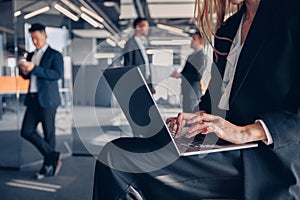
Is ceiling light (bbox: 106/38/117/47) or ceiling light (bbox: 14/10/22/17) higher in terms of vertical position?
ceiling light (bbox: 14/10/22/17)

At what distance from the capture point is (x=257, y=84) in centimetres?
78

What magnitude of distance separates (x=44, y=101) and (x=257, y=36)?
253cm

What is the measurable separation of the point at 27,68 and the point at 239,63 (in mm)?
2516

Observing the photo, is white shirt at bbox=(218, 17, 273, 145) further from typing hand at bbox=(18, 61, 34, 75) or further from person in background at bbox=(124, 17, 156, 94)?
typing hand at bbox=(18, 61, 34, 75)

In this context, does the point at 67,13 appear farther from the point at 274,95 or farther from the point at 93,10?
the point at 274,95

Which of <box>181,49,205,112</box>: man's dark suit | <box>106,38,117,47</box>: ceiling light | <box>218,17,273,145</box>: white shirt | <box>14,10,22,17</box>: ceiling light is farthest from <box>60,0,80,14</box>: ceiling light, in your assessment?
<box>218,17,273,145</box>: white shirt

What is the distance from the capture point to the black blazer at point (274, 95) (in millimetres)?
721

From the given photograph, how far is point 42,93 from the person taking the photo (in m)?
2.96

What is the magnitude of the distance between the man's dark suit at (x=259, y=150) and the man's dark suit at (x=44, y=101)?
233 cm

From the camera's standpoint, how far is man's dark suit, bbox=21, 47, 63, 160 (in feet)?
9.68

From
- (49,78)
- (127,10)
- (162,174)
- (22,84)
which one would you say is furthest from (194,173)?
(127,10)

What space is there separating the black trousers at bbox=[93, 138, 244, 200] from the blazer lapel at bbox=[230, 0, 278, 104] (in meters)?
0.23

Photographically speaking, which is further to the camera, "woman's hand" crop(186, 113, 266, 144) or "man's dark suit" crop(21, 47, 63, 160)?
"man's dark suit" crop(21, 47, 63, 160)

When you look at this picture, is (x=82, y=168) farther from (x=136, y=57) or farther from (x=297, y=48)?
(x=297, y=48)
